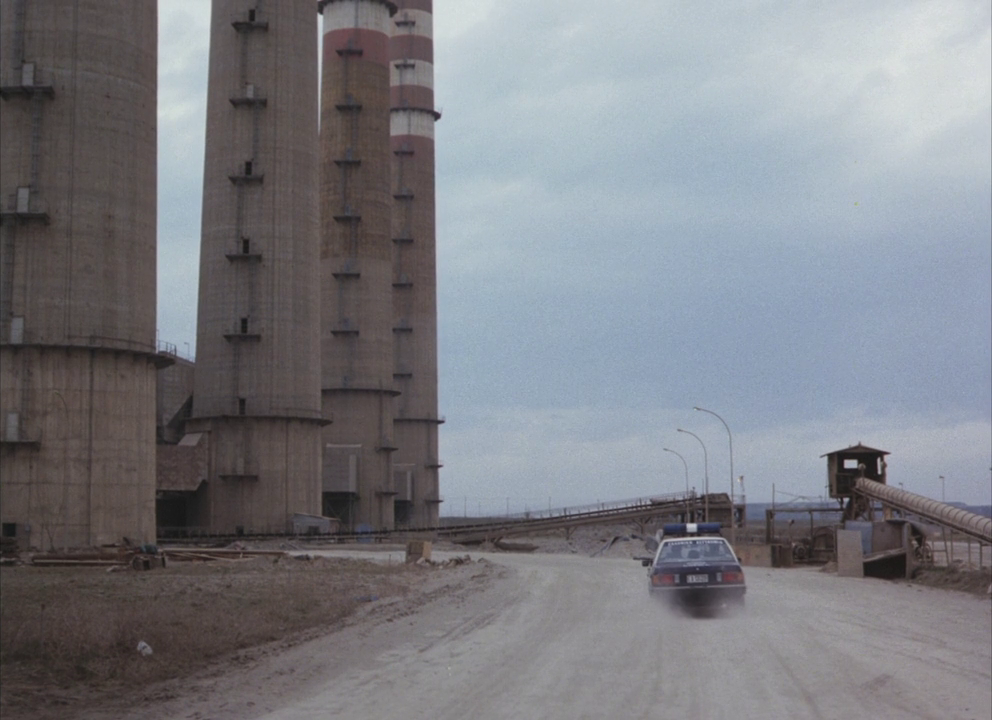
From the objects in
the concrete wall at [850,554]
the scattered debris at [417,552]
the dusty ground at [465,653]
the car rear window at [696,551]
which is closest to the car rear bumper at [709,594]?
the dusty ground at [465,653]

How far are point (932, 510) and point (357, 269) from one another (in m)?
58.6

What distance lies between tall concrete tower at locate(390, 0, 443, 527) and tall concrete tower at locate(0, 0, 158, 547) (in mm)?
54852

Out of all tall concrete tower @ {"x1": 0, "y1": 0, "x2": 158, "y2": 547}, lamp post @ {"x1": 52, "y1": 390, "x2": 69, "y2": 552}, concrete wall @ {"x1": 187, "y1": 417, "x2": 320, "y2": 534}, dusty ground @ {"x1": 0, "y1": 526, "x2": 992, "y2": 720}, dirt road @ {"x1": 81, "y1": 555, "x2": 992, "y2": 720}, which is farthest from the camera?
concrete wall @ {"x1": 187, "y1": 417, "x2": 320, "y2": 534}

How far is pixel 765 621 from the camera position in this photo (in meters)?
22.1

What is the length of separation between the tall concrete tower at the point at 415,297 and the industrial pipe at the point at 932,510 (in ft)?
201

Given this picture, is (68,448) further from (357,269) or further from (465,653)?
(357,269)

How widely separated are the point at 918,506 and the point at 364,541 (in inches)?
1796

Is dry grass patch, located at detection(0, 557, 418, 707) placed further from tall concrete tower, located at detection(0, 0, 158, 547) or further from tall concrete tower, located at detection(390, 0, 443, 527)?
tall concrete tower, located at detection(390, 0, 443, 527)

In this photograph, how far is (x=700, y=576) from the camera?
23.1 metres

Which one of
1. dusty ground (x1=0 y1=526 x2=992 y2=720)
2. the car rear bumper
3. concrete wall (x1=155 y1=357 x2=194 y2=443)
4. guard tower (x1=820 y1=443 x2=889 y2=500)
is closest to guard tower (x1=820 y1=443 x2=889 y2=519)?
guard tower (x1=820 y1=443 x2=889 y2=500)

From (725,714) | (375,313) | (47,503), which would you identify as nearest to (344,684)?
(725,714)

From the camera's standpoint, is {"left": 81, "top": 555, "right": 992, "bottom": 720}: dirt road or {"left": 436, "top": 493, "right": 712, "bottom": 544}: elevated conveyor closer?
{"left": 81, "top": 555, "right": 992, "bottom": 720}: dirt road

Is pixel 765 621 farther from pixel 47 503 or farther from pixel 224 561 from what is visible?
pixel 47 503

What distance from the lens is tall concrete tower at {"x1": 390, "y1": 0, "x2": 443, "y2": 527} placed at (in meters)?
106
